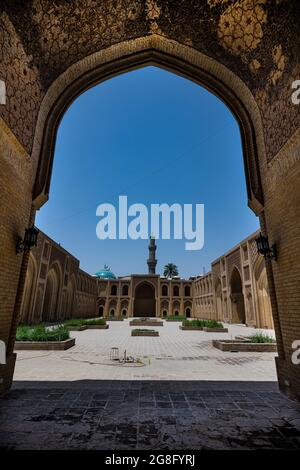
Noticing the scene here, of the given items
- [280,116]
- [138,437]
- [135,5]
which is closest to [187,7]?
[135,5]

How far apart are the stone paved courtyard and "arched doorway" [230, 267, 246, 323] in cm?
2221

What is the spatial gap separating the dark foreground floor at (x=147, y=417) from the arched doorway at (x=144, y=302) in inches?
1789

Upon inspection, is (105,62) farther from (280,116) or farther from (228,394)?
(228,394)

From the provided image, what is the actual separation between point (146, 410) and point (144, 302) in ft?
156

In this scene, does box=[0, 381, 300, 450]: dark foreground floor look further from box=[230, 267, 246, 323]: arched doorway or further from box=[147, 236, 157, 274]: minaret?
box=[147, 236, 157, 274]: minaret

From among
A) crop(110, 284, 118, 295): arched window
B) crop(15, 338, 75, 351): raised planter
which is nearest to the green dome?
crop(110, 284, 118, 295): arched window

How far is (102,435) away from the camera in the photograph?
3.01m

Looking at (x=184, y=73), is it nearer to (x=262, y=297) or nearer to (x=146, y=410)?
(x=146, y=410)

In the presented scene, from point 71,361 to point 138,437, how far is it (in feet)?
19.4

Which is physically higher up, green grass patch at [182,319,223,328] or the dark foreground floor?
green grass patch at [182,319,223,328]

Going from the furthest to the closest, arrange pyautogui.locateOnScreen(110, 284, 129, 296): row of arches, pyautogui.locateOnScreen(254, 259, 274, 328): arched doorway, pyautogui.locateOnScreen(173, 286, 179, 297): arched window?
1. pyautogui.locateOnScreen(110, 284, 129, 296): row of arches
2. pyautogui.locateOnScreen(173, 286, 179, 297): arched window
3. pyautogui.locateOnScreen(254, 259, 274, 328): arched doorway

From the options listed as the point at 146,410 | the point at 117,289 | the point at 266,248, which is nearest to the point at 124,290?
the point at 117,289

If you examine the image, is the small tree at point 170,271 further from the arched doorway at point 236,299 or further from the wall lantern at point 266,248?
the wall lantern at point 266,248

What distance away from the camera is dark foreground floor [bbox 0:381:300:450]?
2.87 m
